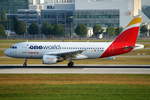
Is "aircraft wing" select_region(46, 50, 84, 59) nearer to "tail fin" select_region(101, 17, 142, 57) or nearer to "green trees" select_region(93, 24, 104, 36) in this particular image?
"tail fin" select_region(101, 17, 142, 57)

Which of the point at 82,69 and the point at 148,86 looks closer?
the point at 148,86

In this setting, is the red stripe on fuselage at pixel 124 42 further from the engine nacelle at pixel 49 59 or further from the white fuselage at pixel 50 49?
the engine nacelle at pixel 49 59

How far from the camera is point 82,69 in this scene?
6144 centimetres

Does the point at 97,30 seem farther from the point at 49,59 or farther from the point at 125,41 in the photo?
the point at 49,59

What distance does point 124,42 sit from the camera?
64.7 meters

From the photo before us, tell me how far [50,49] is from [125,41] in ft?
30.1

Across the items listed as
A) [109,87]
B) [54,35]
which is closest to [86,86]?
[109,87]

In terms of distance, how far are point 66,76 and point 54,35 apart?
450 ft

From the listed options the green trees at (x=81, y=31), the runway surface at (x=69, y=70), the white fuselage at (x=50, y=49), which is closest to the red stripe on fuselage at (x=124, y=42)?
the white fuselage at (x=50, y=49)

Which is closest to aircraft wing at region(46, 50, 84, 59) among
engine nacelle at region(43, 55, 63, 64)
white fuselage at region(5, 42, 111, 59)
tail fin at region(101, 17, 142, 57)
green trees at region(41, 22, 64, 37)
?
white fuselage at region(5, 42, 111, 59)

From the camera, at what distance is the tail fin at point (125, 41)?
212 feet

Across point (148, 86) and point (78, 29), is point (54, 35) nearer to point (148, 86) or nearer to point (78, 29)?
point (78, 29)

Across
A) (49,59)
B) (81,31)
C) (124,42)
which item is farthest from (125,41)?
(81,31)

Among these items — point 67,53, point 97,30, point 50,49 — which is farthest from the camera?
point 97,30
